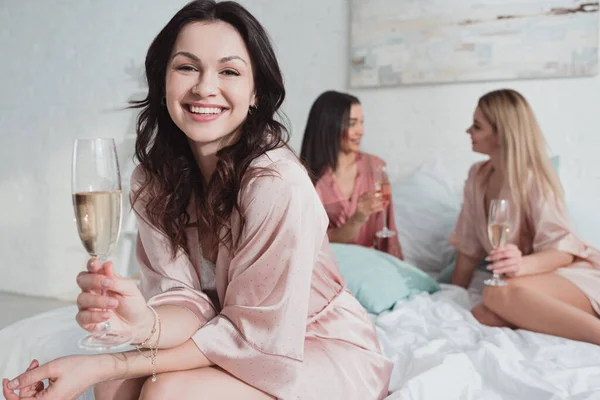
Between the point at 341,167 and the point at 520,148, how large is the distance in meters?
0.78

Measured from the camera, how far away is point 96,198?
36.5 inches

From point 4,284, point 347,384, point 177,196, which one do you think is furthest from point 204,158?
point 4,284

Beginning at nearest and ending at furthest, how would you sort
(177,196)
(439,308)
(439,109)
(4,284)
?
(177,196), (439,308), (439,109), (4,284)

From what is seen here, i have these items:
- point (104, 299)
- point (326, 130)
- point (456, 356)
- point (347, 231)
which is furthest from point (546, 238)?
point (104, 299)

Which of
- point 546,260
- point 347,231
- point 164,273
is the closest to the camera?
point 164,273

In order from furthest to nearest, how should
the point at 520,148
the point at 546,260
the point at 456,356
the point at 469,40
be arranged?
the point at 469,40 → the point at 520,148 → the point at 546,260 → the point at 456,356

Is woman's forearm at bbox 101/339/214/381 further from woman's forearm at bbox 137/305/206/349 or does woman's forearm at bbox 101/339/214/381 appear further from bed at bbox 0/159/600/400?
bed at bbox 0/159/600/400

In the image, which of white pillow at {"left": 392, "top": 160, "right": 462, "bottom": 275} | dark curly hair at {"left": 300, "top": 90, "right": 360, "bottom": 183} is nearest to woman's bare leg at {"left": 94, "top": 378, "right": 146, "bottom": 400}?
dark curly hair at {"left": 300, "top": 90, "right": 360, "bottom": 183}

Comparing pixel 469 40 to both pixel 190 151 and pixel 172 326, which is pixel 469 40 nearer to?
pixel 190 151

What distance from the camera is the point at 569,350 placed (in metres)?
1.67

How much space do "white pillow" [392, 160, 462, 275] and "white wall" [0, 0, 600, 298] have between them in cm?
26

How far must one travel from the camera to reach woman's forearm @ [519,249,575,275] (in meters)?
2.12

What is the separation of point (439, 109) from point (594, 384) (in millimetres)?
1881

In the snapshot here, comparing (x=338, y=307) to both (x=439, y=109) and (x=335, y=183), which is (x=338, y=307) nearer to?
(x=335, y=183)
